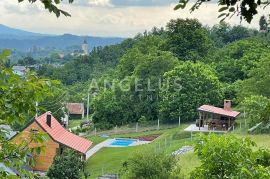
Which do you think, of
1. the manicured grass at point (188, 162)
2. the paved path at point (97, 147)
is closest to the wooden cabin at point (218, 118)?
the paved path at point (97, 147)

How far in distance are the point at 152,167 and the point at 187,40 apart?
36269 mm

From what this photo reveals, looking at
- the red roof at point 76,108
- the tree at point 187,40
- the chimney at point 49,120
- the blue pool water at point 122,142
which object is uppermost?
the tree at point 187,40

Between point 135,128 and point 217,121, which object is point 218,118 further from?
point 135,128

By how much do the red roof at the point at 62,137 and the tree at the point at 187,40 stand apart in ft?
77.3

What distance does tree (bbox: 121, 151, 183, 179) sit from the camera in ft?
58.7

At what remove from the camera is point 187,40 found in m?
53.1

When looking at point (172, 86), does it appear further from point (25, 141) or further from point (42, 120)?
point (25, 141)

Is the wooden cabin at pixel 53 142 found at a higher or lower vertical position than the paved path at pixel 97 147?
higher

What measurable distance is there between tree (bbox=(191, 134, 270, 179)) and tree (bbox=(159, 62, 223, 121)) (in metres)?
30.5

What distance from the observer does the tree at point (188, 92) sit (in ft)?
129

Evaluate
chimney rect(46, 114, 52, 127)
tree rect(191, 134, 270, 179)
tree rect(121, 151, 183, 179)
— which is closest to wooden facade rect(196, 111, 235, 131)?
chimney rect(46, 114, 52, 127)

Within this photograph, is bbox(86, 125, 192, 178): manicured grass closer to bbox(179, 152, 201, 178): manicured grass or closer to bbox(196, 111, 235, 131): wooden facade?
bbox(196, 111, 235, 131): wooden facade

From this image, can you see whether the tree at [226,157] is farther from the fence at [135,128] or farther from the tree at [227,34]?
the tree at [227,34]

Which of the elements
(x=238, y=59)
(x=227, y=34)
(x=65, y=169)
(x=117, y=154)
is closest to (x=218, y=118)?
(x=117, y=154)
